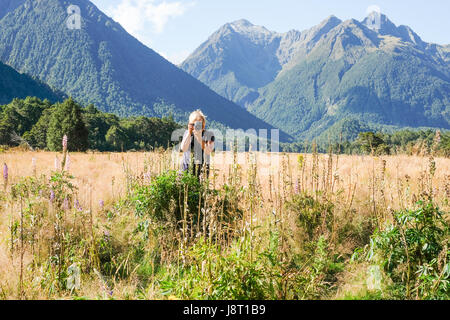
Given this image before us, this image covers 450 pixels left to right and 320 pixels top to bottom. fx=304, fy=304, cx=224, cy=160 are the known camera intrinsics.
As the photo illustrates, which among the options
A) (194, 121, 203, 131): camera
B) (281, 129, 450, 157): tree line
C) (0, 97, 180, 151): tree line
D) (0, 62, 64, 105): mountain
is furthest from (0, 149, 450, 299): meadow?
(0, 62, 64, 105): mountain

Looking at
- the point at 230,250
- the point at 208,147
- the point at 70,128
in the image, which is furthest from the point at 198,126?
the point at 70,128

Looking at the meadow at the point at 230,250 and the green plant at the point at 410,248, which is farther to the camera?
the green plant at the point at 410,248

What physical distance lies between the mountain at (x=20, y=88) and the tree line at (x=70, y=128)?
9621cm

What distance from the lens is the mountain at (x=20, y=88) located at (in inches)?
5472

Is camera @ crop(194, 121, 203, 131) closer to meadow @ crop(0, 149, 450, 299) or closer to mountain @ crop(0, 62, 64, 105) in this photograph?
meadow @ crop(0, 149, 450, 299)

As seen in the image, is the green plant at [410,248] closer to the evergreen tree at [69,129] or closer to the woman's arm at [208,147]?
the woman's arm at [208,147]

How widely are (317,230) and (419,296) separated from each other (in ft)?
5.03

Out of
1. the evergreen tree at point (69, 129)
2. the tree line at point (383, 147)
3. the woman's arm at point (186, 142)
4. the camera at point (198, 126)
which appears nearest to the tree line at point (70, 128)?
the evergreen tree at point (69, 129)

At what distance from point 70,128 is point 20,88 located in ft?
447

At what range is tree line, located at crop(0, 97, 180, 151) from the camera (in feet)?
123

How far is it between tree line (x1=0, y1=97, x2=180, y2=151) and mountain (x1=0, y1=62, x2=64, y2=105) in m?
96.2
